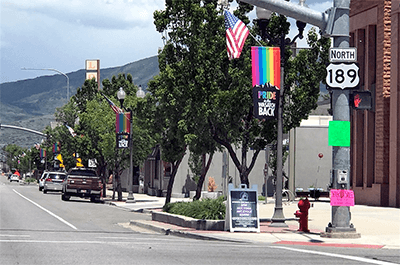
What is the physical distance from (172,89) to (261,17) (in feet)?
23.7

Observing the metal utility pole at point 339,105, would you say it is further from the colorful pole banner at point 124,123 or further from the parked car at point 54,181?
the parked car at point 54,181

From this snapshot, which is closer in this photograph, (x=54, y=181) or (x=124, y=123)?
(x=124, y=123)

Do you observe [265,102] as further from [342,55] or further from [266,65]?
[342,55]

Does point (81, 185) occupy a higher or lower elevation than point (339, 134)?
lower

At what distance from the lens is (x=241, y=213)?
19.5 meters

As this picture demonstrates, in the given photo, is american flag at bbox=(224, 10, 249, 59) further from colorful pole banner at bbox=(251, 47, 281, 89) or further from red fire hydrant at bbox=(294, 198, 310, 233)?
red fire hydrant at bbox=(294, 198, 310, 233)

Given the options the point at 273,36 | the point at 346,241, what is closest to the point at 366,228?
the point at 346,241

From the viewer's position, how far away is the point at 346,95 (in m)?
17.4

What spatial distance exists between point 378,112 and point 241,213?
17.5 m

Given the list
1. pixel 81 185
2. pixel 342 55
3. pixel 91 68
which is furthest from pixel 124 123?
pixel 91 68

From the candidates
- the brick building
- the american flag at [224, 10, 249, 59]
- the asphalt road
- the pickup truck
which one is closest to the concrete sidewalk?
the asphalt road

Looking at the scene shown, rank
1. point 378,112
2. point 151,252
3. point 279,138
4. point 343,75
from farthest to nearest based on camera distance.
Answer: point 378,112, point 279,138, point 343,75, point 151,252

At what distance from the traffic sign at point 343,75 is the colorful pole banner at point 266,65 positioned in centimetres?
380

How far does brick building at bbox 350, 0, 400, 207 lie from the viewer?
32938 mm
